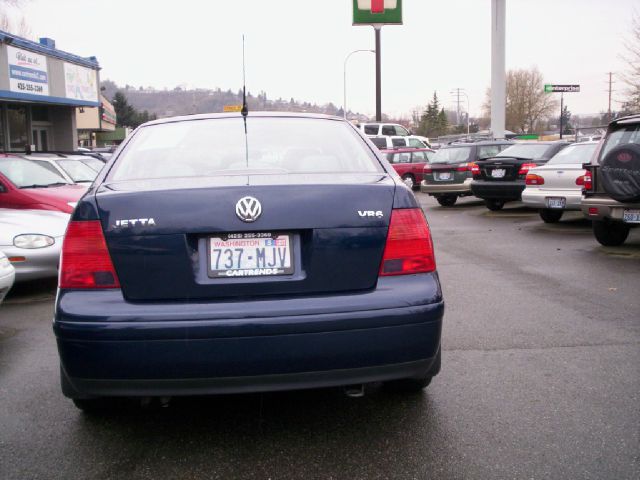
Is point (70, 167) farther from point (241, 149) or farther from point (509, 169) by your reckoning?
point (509, 169)

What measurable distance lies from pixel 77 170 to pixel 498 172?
28.0 ft

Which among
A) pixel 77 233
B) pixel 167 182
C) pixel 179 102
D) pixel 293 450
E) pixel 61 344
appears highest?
pixel 179 102

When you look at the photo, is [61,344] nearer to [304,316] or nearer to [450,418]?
[304,316]

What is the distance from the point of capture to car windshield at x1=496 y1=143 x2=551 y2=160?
46.3 ft

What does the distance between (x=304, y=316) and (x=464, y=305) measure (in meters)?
3.46

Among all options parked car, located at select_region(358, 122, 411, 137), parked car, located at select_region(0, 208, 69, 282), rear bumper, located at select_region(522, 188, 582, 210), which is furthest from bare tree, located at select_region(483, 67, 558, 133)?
parked car, located at select_region(0, 208, 69, 282)

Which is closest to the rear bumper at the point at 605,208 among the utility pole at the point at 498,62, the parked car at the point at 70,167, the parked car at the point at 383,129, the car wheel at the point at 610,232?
the car wheel at the point at 610,232

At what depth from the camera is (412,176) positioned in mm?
22297

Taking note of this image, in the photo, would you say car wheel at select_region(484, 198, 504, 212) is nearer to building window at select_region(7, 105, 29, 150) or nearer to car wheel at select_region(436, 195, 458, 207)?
car wheel at select_region(436, 195, 458, 207)

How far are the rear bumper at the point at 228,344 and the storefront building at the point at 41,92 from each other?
19440 mm

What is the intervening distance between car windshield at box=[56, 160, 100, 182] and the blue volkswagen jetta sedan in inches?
328

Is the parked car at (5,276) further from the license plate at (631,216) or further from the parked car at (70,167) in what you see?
the license plate at (631,216)

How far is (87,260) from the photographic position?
287 centimetres

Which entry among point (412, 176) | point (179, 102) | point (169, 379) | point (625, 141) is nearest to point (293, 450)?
point (169, 379)
